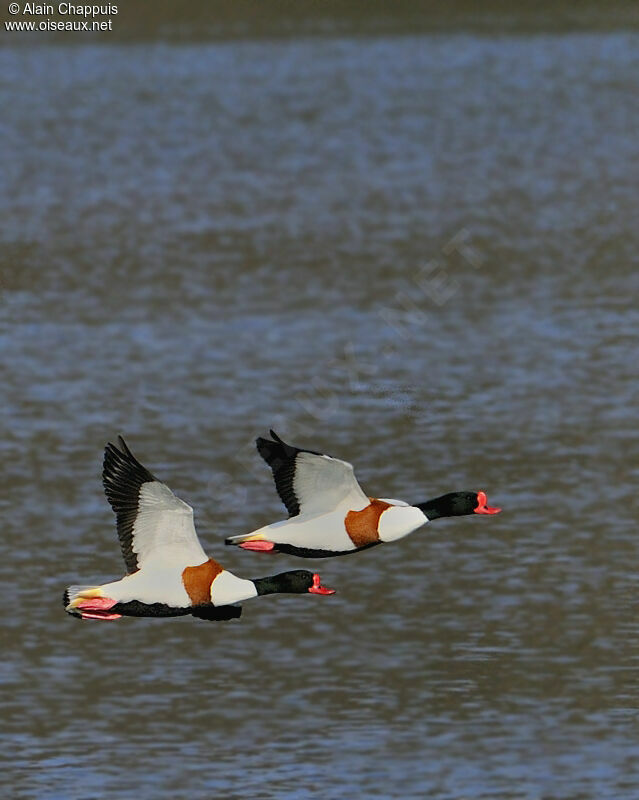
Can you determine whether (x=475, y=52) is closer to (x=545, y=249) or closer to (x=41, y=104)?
(x=41, y=104)

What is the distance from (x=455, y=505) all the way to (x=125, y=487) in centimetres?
168

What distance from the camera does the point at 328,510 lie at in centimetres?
995

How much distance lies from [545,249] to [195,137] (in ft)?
133

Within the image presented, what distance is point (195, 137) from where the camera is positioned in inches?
4461

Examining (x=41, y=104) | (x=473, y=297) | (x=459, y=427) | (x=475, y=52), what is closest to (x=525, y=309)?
(x=473, y=297)

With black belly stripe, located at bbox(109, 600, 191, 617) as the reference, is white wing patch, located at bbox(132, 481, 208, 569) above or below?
above

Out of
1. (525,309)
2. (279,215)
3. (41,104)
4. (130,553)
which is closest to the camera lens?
(130,553)

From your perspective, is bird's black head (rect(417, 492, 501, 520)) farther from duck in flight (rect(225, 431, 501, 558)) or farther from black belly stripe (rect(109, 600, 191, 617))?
black belly stripe (rect(109, 600, 191, 617))

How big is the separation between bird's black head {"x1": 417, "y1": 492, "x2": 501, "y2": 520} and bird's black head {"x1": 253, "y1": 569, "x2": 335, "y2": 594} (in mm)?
715

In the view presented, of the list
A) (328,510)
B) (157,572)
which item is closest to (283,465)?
(328,510)

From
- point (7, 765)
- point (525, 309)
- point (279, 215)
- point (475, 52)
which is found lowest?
point (7, 765)

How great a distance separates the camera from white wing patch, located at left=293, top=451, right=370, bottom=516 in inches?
392

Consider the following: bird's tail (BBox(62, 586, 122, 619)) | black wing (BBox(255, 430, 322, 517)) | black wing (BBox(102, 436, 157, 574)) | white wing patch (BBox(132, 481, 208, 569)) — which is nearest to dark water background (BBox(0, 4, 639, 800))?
black wing (BBox(255, 430, 322, 517))

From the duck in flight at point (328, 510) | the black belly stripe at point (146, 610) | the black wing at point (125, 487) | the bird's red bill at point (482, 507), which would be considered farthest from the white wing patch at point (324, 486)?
the black belly stripe at point (146, 610)
